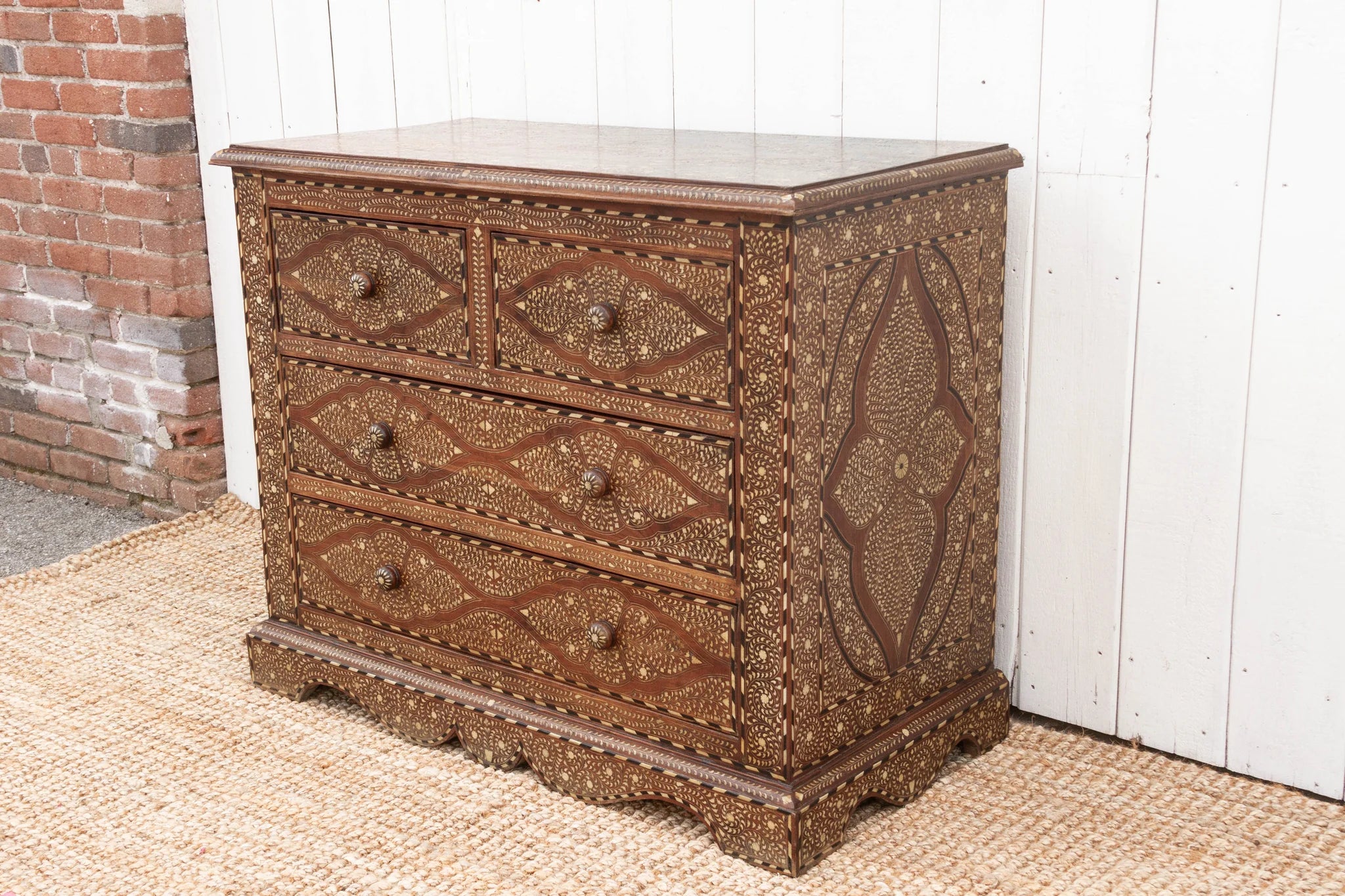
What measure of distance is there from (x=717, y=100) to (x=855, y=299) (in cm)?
71

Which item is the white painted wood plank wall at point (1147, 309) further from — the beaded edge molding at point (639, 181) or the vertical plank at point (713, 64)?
the beaded edge molding at point (639, 181)

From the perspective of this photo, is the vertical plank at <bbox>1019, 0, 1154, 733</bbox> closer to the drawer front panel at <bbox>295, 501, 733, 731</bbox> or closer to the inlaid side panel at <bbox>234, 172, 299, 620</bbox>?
the drawer front panel at <bbox>295, 501, 733, 731</bbox>

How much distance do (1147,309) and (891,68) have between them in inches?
21.2

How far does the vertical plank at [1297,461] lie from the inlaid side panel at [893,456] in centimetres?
37

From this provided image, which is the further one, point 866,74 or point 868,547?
point 866,74

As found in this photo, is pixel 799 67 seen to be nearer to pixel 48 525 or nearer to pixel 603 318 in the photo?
pixel 603 318

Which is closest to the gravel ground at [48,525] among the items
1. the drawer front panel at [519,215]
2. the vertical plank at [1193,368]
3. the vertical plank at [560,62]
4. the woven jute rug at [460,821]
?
the woven jute rug at [460,821]

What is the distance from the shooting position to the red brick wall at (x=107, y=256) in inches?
123

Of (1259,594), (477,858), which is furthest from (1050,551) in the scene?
(477,858)

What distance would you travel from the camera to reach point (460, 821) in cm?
205

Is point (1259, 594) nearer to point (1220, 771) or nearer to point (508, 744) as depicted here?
point (1220, 771)

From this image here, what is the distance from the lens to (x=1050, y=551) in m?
2.25

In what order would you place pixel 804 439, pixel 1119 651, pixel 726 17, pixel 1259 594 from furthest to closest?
pixel 726 17, pixel 1119 651, pixel 1259 594, pixel 804 439

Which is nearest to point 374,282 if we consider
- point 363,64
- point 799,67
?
point 799,67
